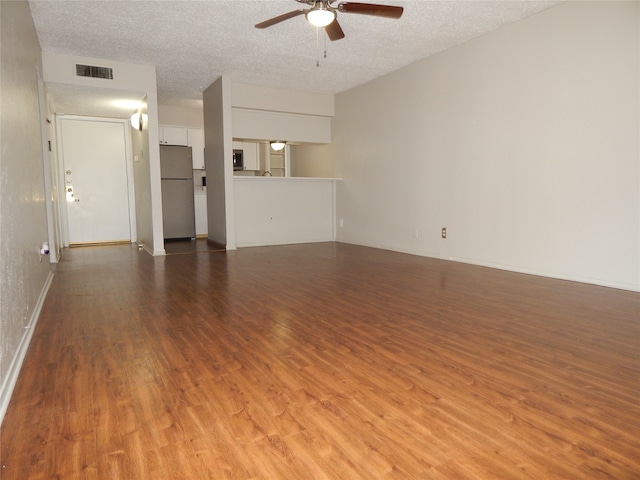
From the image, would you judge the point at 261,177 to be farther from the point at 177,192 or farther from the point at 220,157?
the point at 177,192

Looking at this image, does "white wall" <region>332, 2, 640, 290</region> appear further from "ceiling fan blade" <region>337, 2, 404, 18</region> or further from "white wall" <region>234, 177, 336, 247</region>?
"ceiling fan blade" <region>337, 2, 404, 18</region>

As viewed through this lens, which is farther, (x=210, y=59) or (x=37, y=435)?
(x=210, y=59)

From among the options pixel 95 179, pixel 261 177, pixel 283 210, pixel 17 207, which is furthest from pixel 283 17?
pixel 95 179

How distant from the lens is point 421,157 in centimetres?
527

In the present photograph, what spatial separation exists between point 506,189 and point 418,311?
7.11 ft

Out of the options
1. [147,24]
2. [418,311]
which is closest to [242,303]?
[418,311]

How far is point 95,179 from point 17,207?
5203 mm

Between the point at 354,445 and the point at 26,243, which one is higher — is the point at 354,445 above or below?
below

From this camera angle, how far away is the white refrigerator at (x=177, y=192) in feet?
24.4

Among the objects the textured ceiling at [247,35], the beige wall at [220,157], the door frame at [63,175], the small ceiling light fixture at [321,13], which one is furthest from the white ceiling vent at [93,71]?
the small ceiling light fixture at [321,13]

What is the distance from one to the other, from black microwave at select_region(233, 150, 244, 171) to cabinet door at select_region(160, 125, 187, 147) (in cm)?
95

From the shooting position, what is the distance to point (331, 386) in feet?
5.65

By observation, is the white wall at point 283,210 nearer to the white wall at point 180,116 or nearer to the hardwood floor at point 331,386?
the white wall at point 180,116

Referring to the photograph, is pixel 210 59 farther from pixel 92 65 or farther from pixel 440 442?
pixel 440 442
